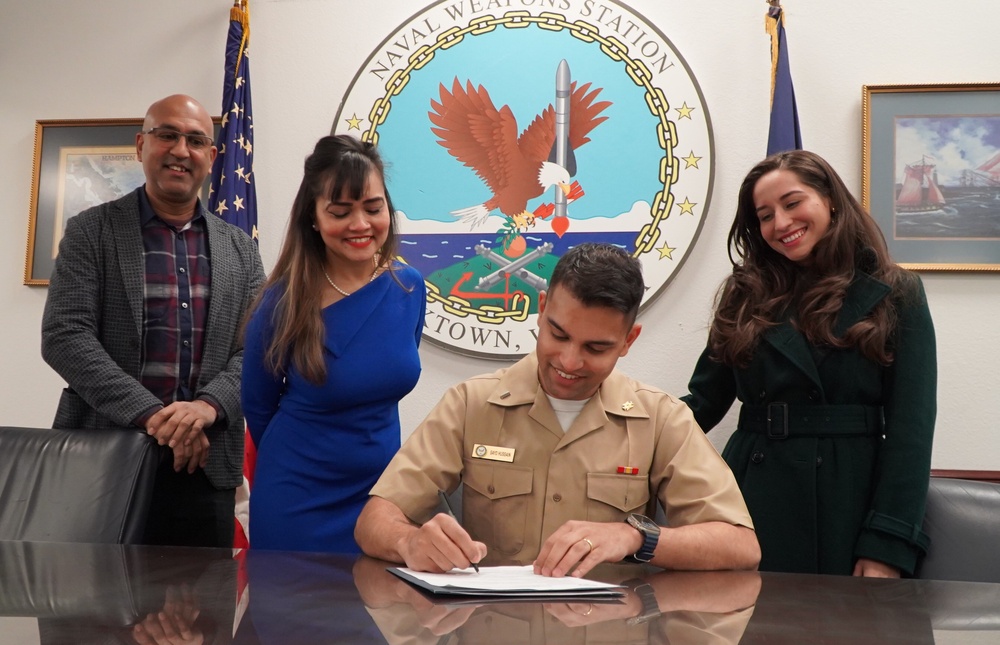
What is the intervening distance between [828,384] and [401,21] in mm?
2183

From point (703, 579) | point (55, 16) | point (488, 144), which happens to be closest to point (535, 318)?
point (488, 144)

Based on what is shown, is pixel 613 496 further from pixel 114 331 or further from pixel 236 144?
pixel 236 144

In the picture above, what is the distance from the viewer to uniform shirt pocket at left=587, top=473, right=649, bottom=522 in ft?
5.76

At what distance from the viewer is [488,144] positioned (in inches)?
134

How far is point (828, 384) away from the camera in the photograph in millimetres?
2145

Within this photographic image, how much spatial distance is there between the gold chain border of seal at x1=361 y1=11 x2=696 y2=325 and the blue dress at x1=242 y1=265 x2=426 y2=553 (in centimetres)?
122

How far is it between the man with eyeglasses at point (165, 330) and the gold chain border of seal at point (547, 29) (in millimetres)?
902

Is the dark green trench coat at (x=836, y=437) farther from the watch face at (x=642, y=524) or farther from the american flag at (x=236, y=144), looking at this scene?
the american flag at (x=236, y=144)

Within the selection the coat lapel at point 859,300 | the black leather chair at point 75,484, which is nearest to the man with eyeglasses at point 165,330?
the black leather chair at point 75,484

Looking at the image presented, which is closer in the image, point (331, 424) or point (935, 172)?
point (331, 424)

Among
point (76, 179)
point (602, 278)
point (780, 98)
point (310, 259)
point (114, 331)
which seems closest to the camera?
point (602, 278)

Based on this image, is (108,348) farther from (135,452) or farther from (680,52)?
(680,52)

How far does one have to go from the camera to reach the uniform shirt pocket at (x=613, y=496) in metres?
1.75

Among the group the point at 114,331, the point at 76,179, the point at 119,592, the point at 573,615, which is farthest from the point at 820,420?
the point at 76,179
